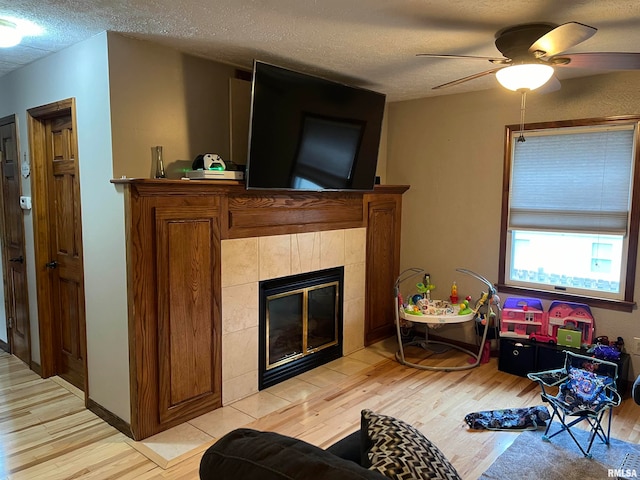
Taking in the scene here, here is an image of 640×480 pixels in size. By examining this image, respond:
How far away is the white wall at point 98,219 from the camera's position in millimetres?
2729

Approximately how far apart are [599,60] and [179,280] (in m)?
2.67

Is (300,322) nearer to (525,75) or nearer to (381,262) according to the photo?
(381,262)

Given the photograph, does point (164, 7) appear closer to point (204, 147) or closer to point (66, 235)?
point (204, 147)

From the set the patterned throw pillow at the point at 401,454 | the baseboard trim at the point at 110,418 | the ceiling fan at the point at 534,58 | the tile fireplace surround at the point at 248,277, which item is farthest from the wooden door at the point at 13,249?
the patterned throw pillow at the point at 401,454

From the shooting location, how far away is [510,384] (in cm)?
360

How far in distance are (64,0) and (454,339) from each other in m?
4.03

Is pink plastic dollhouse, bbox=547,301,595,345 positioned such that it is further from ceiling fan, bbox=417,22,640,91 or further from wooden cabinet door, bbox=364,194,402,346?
ceiling fan, bbox=417,22,640,91

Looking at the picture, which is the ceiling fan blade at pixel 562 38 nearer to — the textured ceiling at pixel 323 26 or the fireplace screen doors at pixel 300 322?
the textured ceiling at pixel 323 26

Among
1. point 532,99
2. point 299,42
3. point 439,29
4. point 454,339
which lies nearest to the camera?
point 439,29

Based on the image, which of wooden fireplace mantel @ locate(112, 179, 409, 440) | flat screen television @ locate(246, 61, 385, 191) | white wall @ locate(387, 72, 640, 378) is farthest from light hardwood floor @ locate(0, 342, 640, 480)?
flat screen television @ locate(246, 61, 385, 191)

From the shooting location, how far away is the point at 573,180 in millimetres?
3668

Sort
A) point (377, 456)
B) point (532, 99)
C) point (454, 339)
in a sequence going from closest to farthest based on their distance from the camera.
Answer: point (377, 456), point (532, 99), point (454, 339)

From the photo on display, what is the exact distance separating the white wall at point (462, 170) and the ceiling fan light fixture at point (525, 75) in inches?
60.2

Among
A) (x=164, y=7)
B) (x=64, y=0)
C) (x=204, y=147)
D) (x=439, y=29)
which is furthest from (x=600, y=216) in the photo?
(x=64, y=0)
